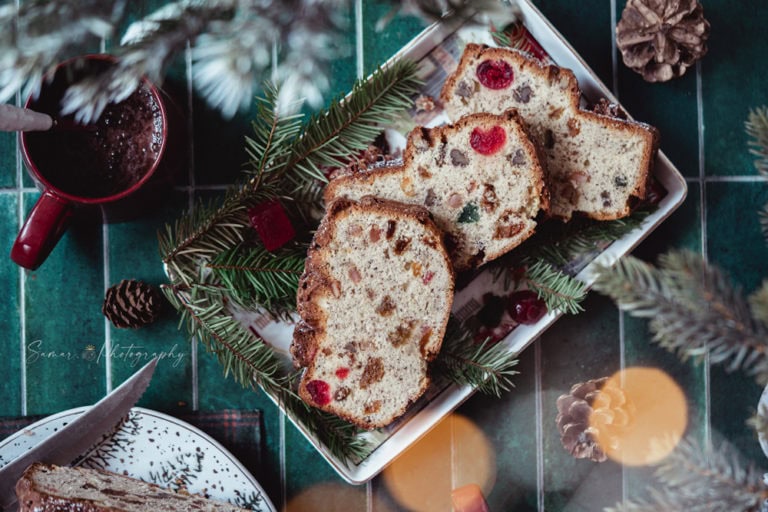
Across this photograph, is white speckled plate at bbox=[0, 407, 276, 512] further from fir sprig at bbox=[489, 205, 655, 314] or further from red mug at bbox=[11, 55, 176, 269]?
fir sprig at bbox=[489, 205, 655, 314]

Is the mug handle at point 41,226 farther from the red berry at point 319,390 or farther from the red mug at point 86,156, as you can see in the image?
the red berry at point 319,390

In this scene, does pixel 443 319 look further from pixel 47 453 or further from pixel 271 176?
pixel 47 453

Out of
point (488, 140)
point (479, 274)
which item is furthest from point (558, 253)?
point (488, 140)

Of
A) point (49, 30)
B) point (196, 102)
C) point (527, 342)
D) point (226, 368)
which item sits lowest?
point (527, 342)

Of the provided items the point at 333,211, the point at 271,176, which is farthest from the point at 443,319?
the point at 271,176

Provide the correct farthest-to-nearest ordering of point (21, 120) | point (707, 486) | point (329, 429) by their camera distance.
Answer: point (329, 429) < point (21, 120) < point (707, 486)

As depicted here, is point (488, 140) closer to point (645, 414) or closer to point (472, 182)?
point (472, 182)

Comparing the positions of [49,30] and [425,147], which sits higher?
[49,30]
